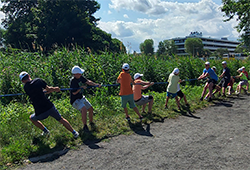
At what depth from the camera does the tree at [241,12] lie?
21672 mm

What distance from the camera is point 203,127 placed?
6723 millimetres

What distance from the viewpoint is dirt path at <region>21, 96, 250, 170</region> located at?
170 inches

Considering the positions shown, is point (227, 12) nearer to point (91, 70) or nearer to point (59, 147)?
point (91, 70)

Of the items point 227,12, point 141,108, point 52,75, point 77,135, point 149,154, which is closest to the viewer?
point 149,154

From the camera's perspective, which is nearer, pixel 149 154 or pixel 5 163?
pixel 5 163

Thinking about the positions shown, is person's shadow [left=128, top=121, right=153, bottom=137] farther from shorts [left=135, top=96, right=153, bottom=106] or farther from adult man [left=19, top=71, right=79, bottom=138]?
adult man [left=19, top=71, right=79, bottom=138]

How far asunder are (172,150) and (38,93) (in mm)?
3299

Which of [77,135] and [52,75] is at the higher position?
[52,75]

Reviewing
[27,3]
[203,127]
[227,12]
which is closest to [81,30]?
[27,3]

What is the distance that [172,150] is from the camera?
5.00 metres

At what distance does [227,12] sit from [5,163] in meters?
24.5

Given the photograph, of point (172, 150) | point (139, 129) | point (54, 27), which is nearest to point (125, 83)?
point (139, 129)

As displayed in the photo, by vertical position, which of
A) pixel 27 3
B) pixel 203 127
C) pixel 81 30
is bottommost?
pixel 203 127

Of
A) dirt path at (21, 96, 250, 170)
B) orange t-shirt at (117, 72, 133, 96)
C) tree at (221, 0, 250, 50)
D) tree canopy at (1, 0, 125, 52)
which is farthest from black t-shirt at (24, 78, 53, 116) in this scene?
tree canopy at (1, 0, 125, 52)
